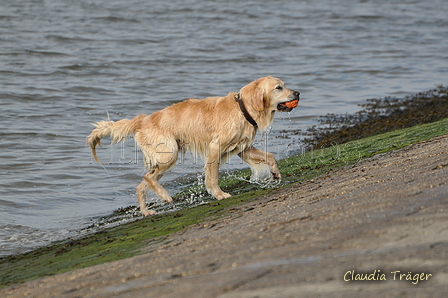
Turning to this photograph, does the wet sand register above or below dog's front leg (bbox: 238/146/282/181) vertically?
above

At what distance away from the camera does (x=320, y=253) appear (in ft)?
11.1

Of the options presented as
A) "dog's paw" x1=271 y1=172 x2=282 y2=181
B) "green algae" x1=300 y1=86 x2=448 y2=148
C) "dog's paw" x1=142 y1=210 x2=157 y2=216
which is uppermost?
"dog's paw" x1=271 y1=172 x2=282 y2=181

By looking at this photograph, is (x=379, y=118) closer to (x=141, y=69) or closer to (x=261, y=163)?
(x=261, y=163)

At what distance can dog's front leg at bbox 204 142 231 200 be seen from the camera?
699 cm

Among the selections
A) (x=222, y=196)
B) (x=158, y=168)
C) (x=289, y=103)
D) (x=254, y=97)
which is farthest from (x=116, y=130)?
(x=289, y=103)

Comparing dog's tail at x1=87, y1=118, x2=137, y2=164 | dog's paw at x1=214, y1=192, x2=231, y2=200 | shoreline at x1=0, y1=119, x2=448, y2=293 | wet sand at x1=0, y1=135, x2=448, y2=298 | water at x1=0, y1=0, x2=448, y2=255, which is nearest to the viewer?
wet sand at x1=0, y1=135, x2=448, y2=298

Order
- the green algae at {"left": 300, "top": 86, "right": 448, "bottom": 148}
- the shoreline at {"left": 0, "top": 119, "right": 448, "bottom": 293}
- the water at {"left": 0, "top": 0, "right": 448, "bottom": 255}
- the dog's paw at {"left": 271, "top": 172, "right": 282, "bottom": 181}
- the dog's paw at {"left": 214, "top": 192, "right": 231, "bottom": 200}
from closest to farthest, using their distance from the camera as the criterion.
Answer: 1. the shoreline at {"left": 0, "top": 119, "right": 448, "bottom": 293}
2. the dog's paw at {"left": 214, "top": 192, "right": 231, "bottom": 200}
3. the dog's paw at {"left": 271, "top": 172, "right": 282, "bottom": 181}
4. the water at {"left": 0, "top": 0, "right": 448, "bottom": 255}
5. the green algae at {"left": 300, "top": 86, "right": 448, "bottom": 148}

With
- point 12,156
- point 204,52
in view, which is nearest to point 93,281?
point 12,156

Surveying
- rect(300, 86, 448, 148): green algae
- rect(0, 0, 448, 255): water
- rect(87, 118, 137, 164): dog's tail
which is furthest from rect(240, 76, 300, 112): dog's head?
rect(300, 86, 448, 148): green algae

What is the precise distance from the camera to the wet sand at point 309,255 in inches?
119

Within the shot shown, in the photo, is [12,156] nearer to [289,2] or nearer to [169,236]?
[169,236]

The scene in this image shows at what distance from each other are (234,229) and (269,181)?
108 inches

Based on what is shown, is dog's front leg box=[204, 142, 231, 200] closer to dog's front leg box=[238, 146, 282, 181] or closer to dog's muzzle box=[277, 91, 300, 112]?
dog's front leg box=[238, 146, 282, 181]

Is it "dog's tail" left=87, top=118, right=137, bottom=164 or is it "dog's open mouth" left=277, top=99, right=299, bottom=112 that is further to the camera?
"dog's tail" left=87, top=118, right=137, bottom=164
